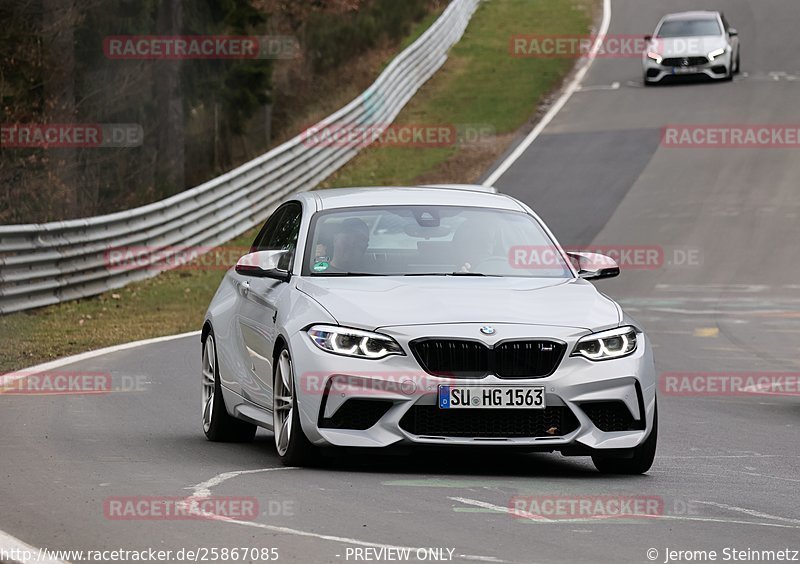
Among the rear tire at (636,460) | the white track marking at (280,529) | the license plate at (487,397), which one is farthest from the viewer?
the rear tire at (636,460)

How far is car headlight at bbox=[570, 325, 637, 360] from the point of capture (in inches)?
345

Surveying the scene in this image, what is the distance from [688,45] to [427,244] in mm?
31101

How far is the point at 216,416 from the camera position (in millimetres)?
10484

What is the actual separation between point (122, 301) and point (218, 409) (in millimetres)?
12007

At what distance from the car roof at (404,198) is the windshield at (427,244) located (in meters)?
0.07

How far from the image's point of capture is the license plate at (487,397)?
854 cm

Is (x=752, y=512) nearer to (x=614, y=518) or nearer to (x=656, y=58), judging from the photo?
(x=614, y=518)

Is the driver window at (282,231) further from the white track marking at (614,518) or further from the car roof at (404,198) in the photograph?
the white track marking at (614,518)

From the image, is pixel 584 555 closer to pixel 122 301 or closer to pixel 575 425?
pixel 575 425

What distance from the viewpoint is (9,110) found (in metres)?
30.0

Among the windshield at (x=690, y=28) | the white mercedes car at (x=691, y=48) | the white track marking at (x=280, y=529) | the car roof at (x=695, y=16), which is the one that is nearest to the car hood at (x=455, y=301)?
the white track marking at (x=280, y=529)

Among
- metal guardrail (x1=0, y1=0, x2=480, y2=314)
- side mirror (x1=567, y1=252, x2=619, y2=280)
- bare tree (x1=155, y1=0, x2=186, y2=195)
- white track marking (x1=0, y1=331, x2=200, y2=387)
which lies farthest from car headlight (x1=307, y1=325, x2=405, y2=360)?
bare tree (x1=155, y1=0, x2=186, y2=195)

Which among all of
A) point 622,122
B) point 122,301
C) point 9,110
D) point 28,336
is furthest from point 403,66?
point 28,336

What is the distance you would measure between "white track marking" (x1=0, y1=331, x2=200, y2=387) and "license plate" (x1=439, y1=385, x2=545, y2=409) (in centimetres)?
623
